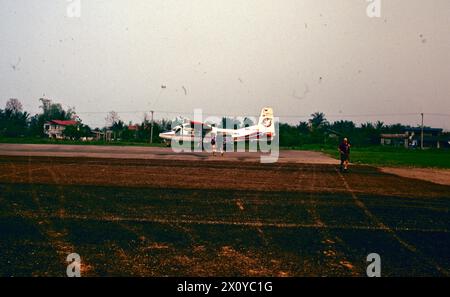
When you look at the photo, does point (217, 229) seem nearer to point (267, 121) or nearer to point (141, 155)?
point (141, 155)

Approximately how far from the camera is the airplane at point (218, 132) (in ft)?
139

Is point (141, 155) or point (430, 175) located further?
point (141, 155)

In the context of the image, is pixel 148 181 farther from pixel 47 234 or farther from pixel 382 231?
pixel 382 231

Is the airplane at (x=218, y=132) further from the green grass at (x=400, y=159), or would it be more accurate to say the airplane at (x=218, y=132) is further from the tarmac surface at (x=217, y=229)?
the tarmac surface at (x=217, y=229)

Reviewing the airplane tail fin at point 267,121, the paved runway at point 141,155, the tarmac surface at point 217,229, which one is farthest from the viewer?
the airplane tail fin at point 267,121

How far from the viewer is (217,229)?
23.7 feet

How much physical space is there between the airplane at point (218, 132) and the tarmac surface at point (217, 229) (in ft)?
94.9

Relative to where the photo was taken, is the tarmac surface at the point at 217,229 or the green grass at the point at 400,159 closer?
the tarmac surface at the point at 217,229

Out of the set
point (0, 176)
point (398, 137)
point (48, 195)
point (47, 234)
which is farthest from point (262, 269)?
point (398, 137)

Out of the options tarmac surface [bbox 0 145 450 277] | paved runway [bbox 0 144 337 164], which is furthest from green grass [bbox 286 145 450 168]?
tarmac surface [bbox 0 145 450 277]

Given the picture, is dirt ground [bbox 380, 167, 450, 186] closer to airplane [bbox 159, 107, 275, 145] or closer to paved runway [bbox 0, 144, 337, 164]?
paved runway [bbox 0, 144, 337, 164]

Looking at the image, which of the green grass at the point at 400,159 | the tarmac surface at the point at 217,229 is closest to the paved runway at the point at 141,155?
the green grass at the point at 400,159

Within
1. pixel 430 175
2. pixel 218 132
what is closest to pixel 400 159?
pixel 430 175

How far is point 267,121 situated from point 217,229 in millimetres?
44241
